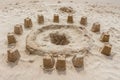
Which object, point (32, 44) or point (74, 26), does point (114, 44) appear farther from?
point (32, 44)

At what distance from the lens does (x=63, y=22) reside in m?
3.99

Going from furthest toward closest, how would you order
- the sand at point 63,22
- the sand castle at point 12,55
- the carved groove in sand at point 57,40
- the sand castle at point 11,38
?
the sand castle at point 11,38 < the carved groove in sand at point 57,40 < the sand castle at point 12,55 < the sand at point 63,22

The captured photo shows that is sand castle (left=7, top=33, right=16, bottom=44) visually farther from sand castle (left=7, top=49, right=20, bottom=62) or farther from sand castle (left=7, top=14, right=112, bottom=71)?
sand castle (left=7, top=49, right=20, bottom=62)

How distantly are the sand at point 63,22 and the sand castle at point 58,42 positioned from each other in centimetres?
9

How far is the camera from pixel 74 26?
3768 millimetres

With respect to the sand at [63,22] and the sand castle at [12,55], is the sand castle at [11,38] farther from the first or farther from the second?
the sand castle at [12,55]

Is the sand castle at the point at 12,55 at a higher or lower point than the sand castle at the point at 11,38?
lower

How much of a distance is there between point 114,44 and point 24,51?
157 centimetres

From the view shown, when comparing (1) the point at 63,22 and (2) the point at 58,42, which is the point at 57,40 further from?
(1) the point at 63,22

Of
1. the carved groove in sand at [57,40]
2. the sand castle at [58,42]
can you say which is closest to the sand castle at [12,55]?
the sand castle at [58,42]

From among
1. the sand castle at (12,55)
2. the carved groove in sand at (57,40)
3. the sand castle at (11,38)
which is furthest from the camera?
the sand castle at (11,38)

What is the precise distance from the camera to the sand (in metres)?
2.68

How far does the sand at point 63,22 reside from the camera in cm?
268

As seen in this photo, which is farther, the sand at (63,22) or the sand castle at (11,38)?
the sand castle at (11,38)
